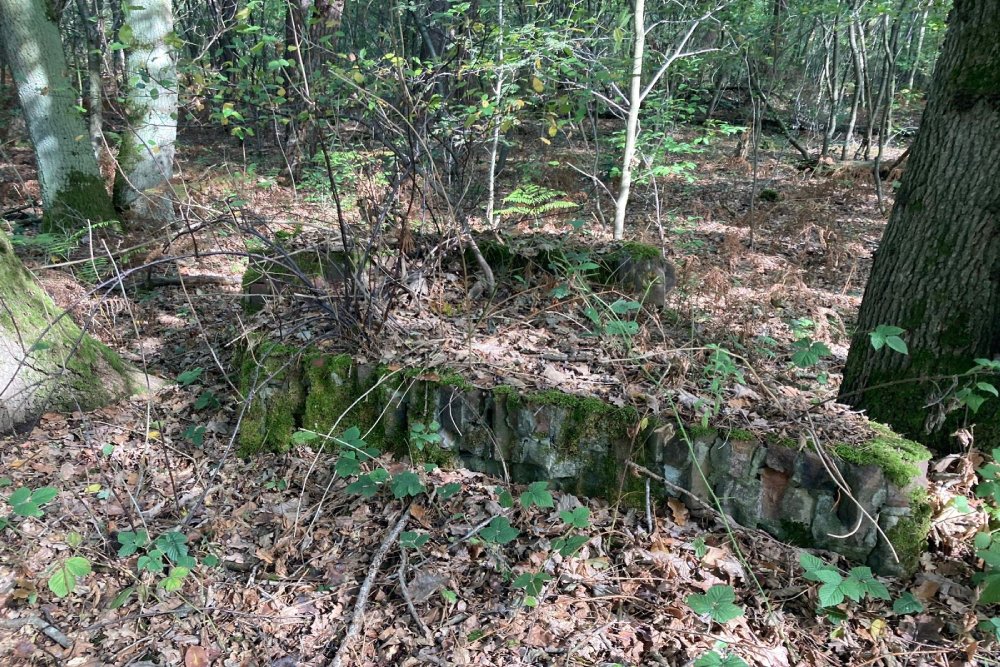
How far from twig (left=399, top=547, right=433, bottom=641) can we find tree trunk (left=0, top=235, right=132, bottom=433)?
228 cm

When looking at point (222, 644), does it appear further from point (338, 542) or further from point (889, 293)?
point (889, 293)

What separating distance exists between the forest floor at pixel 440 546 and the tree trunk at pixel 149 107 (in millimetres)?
3730

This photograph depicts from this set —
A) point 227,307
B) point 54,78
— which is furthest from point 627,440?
point 54,78

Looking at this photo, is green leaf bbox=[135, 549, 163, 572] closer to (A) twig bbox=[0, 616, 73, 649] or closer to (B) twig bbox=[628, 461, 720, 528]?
(A) twig bbox=[0, 616, 73, 649]

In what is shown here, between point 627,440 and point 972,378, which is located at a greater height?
point 972,378

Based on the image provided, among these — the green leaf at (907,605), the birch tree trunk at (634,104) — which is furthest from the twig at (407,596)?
the birch tree trunk at (634,104)

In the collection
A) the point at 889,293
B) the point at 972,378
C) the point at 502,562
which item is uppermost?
the point at 889,293

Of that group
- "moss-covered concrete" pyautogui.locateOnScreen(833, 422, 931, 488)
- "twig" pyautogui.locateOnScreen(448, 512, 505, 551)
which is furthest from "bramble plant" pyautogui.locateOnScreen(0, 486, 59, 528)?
"moss-covered concrete" pyautogui.locateOnScreen(833, 422, 931, 488)

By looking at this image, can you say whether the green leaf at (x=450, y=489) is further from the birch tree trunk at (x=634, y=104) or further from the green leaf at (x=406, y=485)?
the birch tree trunk at (x=634, y=104)

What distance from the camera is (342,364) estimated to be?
3443 millimetres

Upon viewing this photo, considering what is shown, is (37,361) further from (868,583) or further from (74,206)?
(868,583)

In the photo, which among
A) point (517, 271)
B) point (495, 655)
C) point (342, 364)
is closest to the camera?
point (495, 655)

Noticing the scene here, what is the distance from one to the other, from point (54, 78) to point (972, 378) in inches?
341

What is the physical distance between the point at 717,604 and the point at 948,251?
2.19 meters
